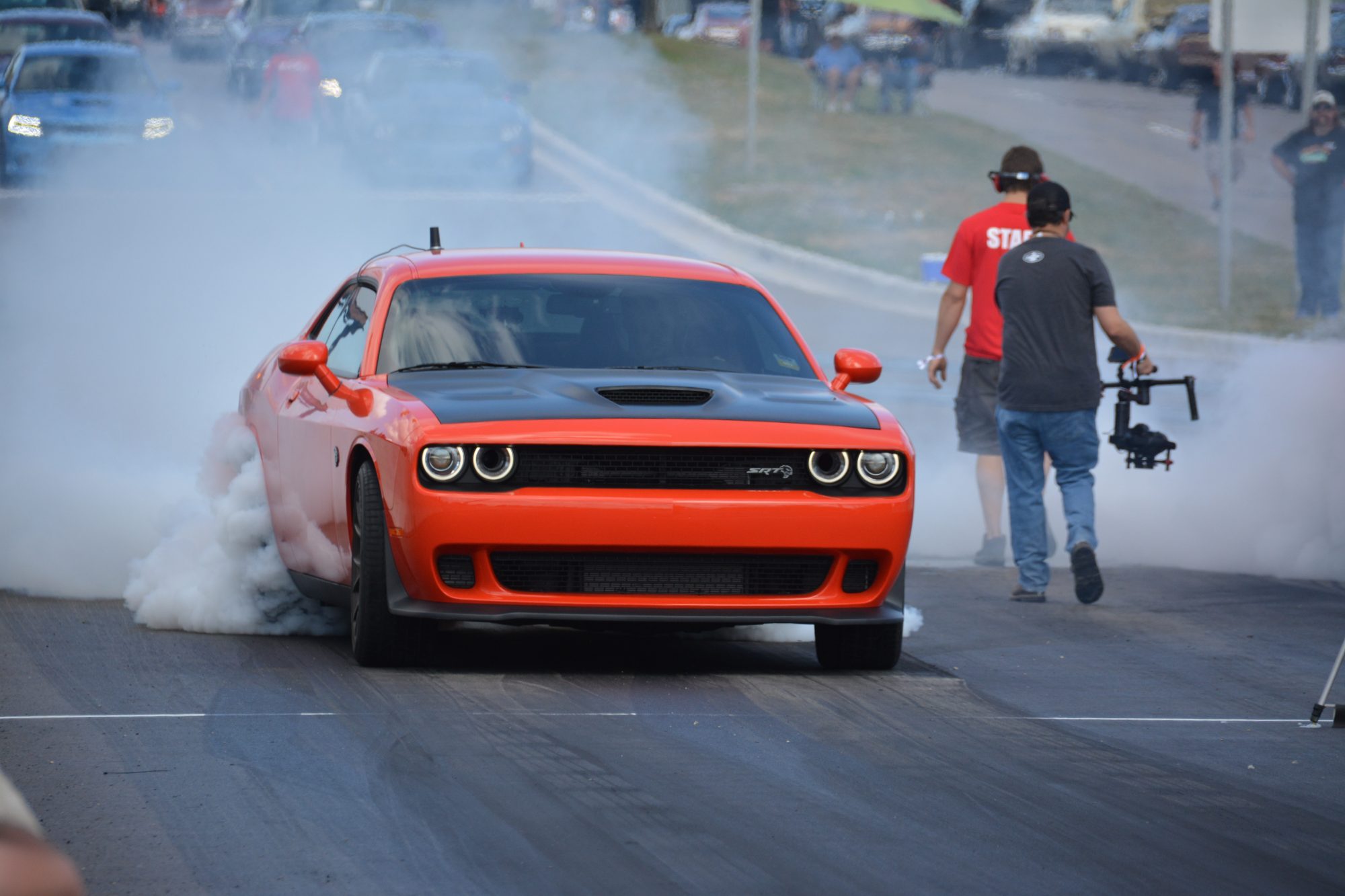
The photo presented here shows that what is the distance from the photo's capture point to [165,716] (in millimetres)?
6371

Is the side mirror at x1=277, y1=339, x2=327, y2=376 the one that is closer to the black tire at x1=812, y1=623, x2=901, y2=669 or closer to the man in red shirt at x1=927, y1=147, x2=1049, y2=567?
the black tire at x1=812, y1=623, x2=901, y2=669

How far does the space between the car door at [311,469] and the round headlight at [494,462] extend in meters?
0.80

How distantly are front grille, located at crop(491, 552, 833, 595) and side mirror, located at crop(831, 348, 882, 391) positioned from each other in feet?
3.16

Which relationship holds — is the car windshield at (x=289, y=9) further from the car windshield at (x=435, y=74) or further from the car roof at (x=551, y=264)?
the car roof at (x=551, y=264)

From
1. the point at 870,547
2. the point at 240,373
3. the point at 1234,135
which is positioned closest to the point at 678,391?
the point at 870,547

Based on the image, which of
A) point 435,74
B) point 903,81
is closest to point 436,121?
point 435,74

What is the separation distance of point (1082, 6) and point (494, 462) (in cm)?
3973

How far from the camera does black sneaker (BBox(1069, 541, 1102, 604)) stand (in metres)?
9.17

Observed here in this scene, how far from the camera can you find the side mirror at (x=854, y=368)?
25.7ft

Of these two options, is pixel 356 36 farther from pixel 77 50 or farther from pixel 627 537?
pixel 627 537

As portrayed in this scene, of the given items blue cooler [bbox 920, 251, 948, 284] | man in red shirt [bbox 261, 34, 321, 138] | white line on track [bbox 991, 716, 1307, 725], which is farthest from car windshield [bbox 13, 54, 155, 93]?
white line on track [bbox 991, 716, 1307, 725]

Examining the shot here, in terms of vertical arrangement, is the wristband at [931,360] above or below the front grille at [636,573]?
below

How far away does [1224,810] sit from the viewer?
5.47 m

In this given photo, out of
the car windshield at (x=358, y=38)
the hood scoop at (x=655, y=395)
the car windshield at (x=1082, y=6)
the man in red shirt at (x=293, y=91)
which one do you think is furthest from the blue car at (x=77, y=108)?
the car windshield at (x=1082, y=6)
